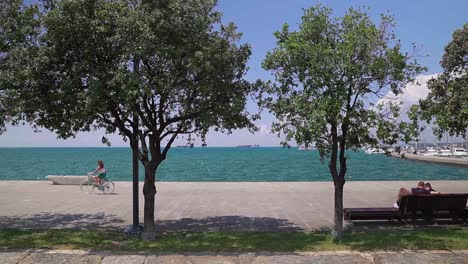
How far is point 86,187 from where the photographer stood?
2348 centimetres

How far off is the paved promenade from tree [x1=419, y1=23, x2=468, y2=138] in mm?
3815

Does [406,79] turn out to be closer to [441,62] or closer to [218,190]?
[441,62]

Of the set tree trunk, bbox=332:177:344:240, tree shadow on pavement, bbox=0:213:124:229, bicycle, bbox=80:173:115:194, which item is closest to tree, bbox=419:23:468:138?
tree trunk, bbox=332:177:344:240

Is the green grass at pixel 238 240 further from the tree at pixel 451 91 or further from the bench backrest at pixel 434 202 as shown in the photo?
the tree at pixel 451 91

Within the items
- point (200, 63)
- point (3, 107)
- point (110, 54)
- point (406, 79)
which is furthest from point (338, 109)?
point (3, 107)

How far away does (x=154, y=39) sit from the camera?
1008 centimetres

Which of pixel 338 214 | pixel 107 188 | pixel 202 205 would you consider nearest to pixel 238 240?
pixel 338 214

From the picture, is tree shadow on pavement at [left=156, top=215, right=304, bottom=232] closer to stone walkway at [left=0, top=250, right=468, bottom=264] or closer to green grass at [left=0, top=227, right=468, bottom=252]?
green grass at [left=0, top=227, right=468, bottom=252]

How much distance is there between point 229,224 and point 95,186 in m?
10.2

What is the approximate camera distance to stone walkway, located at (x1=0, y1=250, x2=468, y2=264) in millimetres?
7980

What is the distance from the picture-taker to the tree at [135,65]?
33.1 feet

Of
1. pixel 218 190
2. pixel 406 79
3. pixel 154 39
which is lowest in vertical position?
pixel 218 190

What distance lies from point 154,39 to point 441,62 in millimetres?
11295

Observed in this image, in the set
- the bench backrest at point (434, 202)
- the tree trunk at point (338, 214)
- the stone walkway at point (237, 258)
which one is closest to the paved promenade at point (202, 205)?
the tree trunk at point (338, 214)
